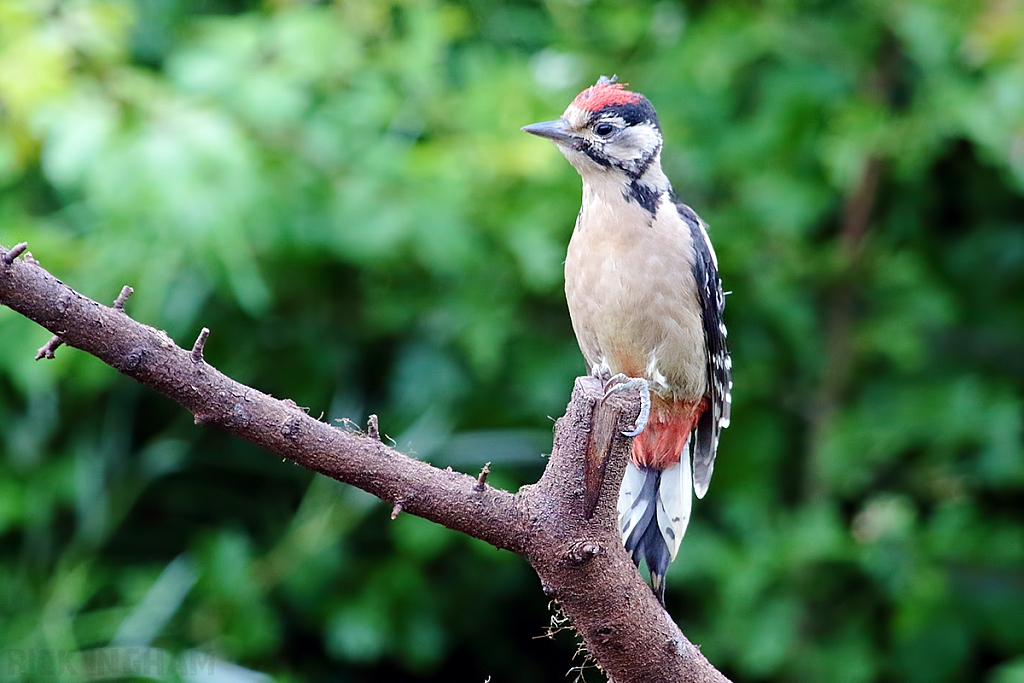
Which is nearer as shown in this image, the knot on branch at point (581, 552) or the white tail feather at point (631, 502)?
the knot on branch at point (581, 552)

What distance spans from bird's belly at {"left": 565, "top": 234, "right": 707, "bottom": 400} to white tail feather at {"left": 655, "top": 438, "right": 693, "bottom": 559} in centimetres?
24

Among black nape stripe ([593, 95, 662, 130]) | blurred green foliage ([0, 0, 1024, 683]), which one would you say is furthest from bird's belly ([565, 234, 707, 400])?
blurred green foliage ([0, 0, 1024, 683])

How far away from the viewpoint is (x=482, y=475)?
191cm

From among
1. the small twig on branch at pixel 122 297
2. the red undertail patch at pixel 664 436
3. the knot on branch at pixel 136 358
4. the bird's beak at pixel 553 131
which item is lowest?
the knot on branch at pixel 136 358

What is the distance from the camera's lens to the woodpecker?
99.7 inches

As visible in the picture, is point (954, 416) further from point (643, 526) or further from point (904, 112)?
point (643, 526)

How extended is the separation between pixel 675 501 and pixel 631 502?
4.4 inches

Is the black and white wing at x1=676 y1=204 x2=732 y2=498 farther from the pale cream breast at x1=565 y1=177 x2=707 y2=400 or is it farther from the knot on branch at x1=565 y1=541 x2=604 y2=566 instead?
the knot on branch at x1=565 y1=541 x2=604 y2=566

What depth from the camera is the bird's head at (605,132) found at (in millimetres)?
→ 2639

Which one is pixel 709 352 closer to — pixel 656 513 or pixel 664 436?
pixel 664 436

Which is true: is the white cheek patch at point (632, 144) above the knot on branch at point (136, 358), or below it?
above

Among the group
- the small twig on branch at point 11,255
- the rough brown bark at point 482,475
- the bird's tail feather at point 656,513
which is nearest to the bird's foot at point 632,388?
the rough brown bark at point 482,475

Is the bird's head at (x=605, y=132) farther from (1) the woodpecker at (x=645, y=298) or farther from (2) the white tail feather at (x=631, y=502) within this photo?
(2) the white tail feather at (x=631, y=502)

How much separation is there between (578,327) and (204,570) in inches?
59.9
